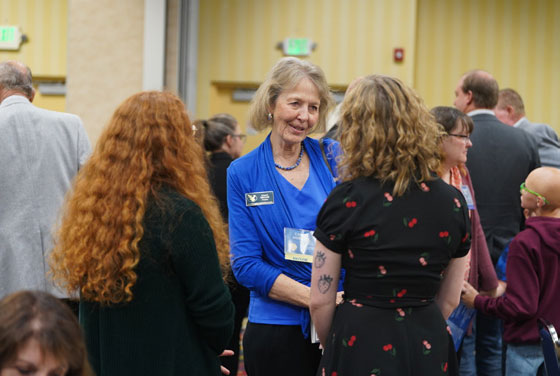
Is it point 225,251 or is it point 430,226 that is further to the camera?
point 225,251

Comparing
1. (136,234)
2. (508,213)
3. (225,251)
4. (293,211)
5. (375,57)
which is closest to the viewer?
(136,234)

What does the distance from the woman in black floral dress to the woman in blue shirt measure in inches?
13.0

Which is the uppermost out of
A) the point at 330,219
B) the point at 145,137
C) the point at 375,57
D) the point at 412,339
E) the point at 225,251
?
the point at 375,57

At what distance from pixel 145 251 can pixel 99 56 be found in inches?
210

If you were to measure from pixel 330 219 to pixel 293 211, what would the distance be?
465 mm

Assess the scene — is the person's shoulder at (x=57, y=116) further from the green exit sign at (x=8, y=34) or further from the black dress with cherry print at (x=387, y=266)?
the green exit sign at (x=8, y=34)

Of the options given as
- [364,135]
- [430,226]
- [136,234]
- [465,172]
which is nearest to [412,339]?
[430,226]

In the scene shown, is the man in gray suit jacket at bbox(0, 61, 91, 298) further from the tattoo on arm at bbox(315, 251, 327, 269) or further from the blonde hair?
the tattoo on arm at bbox(315, 251, 327, 269)

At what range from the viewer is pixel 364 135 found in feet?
7.13

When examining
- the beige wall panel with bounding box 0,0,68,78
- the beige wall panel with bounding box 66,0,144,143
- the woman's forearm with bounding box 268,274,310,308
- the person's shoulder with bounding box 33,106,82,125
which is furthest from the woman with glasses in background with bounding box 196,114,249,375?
the beige wall panel with bounding box 0,0,68,78

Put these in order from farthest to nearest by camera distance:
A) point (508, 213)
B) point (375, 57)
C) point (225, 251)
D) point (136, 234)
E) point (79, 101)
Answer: point (375, 57) → point (79, 101) → point (508, 213) → point (225, 251) → point (136, 234)

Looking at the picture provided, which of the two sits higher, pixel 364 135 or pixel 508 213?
pixel 364 135

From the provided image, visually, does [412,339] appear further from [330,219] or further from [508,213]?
[508,213]

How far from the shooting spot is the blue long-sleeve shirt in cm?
254
